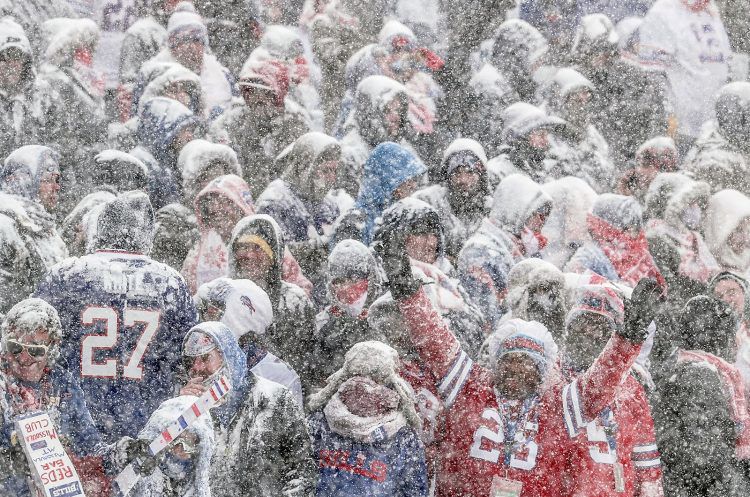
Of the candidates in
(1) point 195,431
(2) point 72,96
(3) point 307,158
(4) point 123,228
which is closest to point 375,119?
(3) point 307,158

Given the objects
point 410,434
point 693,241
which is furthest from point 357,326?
point 693,241

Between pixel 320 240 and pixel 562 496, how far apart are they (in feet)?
8.56

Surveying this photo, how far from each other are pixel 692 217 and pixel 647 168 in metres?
1.04

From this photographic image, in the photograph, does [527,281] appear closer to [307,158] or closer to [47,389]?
[307,158]

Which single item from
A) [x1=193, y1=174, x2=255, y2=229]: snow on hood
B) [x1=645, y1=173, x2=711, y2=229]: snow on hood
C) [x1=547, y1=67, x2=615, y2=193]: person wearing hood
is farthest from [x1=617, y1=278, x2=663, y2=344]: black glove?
[x1=547, y1=67, x2=615, y2=193]: person wearing hood

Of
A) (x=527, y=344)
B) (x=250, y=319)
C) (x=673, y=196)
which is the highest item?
(x=527, y=344)

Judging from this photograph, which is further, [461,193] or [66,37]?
[66,37]

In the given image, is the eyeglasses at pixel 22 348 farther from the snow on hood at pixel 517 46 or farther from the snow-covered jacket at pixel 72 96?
the snow on hood at pixel 517 46

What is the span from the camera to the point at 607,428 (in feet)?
21.6

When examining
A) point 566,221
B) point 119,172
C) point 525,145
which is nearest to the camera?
point 119,172

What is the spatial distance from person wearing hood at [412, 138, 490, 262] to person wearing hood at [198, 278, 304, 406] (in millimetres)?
2486

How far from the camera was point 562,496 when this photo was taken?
6496 millimetres

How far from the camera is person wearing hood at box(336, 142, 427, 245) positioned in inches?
328

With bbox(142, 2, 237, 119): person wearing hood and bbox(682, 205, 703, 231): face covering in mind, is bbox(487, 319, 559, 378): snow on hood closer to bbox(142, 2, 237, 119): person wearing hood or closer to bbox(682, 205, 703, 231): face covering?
bbox(682, 205, 703, 231): face covering
